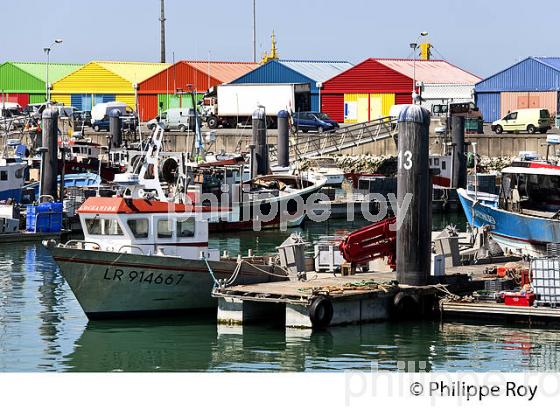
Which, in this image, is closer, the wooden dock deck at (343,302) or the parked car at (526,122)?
the wooden dock deck at (343,302)

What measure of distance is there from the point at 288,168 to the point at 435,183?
6.56 m

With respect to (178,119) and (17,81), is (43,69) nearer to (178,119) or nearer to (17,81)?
(17,81)

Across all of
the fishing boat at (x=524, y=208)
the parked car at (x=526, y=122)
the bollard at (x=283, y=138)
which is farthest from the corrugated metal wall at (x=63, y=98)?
the fishing boat at (x=524, y=208)

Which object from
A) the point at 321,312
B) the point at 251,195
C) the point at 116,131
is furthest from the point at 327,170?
the point at 321,312

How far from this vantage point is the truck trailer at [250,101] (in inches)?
3413

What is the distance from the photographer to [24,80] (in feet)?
349

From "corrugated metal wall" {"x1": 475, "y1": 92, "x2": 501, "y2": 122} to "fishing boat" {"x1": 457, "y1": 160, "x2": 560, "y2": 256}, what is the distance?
39659 millimetres

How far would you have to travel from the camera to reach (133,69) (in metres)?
103

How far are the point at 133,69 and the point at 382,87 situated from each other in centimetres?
2331

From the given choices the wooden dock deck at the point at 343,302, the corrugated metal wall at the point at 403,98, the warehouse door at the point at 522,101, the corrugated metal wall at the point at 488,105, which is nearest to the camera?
the wooden dock deck at the point at 343,302

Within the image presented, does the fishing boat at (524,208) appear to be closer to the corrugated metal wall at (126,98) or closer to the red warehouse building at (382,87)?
the red warehouse building at (382,87)

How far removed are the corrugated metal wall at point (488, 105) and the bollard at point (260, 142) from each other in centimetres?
2614
